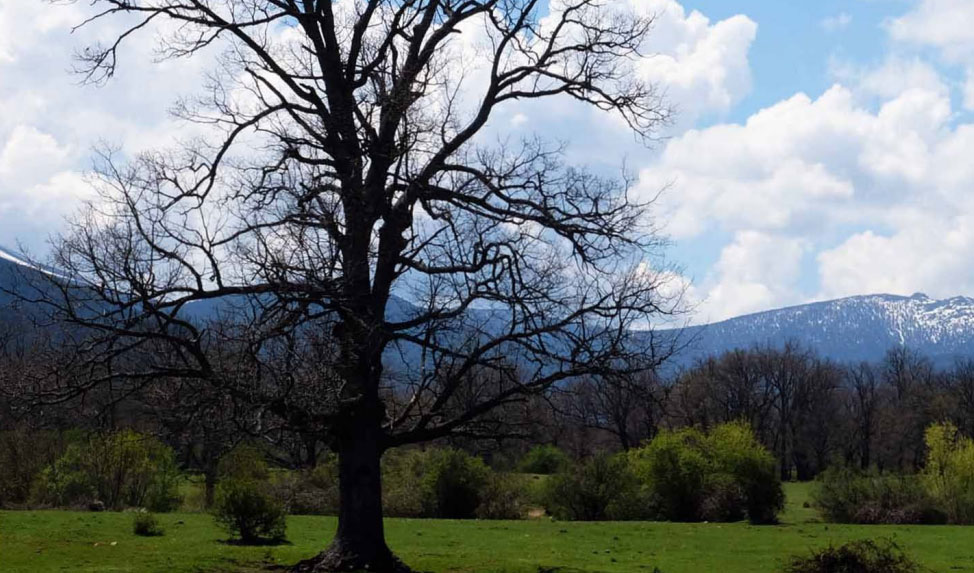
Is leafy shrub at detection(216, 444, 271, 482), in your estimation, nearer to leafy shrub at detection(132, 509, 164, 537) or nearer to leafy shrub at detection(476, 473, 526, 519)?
leafy shrub at detection(132, 509, 164, 537)

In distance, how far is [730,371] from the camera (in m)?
96.3

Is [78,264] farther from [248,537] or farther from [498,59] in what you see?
[248,537]

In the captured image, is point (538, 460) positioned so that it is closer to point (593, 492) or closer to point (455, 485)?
point (593, 492)

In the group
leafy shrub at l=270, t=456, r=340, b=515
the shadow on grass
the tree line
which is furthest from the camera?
leafy shrub at l=270, t=456, r=340, b=515

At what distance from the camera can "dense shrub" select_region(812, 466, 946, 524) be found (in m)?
46.3

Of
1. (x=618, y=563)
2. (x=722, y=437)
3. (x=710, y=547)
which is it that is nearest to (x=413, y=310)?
(x=618, y=563)

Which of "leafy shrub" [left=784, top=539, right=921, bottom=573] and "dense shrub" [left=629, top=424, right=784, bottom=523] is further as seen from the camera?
"dense shrub" [left=629, top=424, right=784, bottom=523]

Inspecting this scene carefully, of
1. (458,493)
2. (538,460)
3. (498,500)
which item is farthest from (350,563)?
(538,460)

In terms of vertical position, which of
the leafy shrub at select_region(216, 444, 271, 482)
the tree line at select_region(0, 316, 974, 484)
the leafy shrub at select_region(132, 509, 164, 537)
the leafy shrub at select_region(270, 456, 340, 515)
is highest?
the tree line at select_region(0, 316, 974, 484)

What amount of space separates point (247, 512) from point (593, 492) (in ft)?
74.6

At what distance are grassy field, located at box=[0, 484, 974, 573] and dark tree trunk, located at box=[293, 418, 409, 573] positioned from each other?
8.80ft

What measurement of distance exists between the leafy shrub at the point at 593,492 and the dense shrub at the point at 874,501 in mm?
9468

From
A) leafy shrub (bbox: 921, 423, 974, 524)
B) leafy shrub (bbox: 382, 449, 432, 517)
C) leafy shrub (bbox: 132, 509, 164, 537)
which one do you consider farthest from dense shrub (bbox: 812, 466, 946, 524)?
leafy shrub (bbox: 132, 509, 164, 537)

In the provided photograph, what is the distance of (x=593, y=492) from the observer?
46.8 meters
